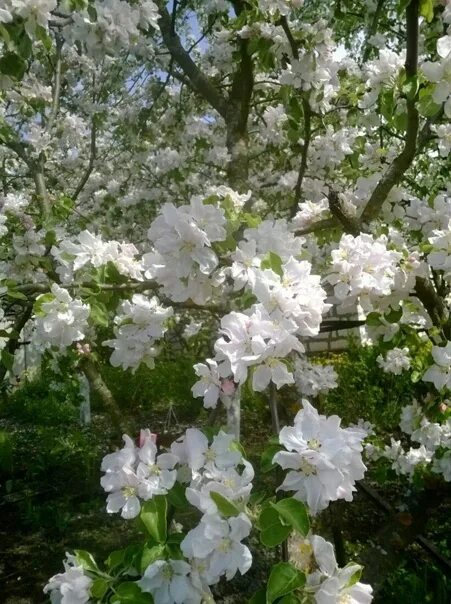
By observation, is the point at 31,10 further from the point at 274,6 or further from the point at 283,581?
the point at 283,581

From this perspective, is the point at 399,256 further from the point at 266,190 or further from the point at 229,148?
the point at 266,190

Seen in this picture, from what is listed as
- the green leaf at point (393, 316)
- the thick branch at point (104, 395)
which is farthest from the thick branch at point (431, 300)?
the thick branch at point (104, 395)

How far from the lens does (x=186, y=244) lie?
55.4 inches

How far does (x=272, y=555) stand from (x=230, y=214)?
5.78 feet

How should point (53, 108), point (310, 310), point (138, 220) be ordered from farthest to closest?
point (138, 220) → point (53, 108) → point (310, 310)

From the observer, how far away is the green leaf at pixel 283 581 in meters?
0.96

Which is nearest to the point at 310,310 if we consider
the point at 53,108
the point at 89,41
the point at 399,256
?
the point at 399,256

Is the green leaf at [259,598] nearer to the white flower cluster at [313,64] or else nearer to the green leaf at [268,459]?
the green leaf at [268,459]

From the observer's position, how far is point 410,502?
9.05ft

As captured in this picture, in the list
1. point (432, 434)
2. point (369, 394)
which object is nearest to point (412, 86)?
point (432, 434)

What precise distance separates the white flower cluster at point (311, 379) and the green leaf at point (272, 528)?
1734mm

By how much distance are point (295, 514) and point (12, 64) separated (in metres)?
1.49

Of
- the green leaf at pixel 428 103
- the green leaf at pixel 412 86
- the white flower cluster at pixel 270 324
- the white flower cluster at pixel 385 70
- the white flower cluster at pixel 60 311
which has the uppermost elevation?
the white flower cluster at pixel 385 70

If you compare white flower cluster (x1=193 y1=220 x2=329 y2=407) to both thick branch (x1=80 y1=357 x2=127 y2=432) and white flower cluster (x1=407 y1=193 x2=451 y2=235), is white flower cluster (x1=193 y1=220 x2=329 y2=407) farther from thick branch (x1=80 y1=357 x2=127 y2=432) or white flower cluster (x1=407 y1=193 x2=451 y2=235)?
thick branch (x1=80 y1=357 x2=127 y2=432)
